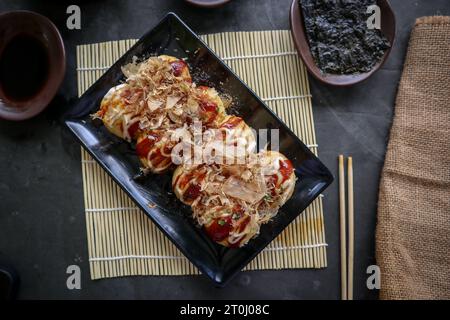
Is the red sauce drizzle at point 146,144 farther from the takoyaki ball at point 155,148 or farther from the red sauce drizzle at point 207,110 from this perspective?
the red sauce drizzle at point 207,110

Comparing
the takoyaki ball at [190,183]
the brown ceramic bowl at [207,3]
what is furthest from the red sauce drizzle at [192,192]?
the brown ceramic bowl at [207,3]

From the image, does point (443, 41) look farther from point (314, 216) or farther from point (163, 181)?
point (163, 181)

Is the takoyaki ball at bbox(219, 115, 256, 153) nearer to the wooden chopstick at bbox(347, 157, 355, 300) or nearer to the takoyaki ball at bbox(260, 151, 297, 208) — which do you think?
the takoyaki ball at bbox(260, 151, 297, 208)

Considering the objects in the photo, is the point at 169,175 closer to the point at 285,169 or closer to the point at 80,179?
the point at 80,179

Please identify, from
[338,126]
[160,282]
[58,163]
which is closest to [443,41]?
[338,126]

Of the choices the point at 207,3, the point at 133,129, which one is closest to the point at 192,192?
the point at 133,129

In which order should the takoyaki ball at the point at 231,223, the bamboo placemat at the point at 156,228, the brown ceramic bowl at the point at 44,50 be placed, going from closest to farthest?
the takoyaki ball at the point at 231,223
the brown ceramic bowl at the point at 44,50
the bamboo placemat at the point at 156,228
